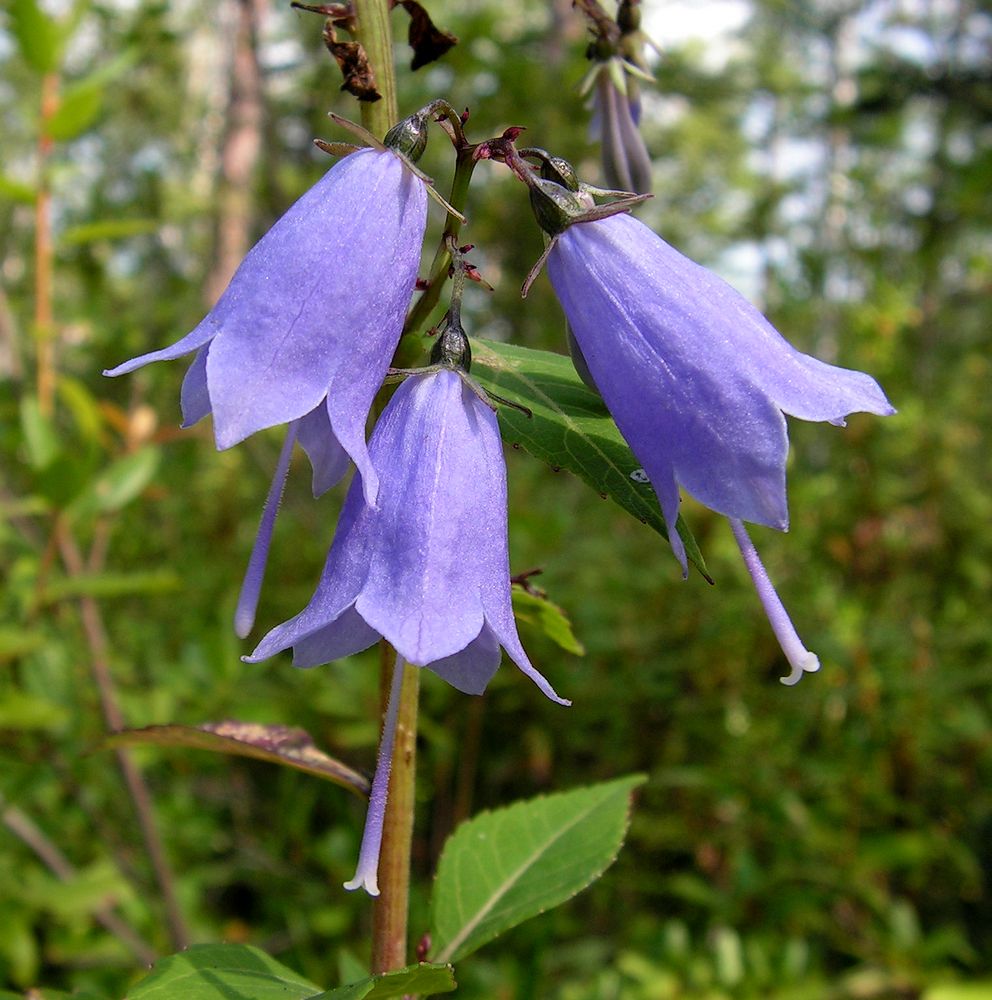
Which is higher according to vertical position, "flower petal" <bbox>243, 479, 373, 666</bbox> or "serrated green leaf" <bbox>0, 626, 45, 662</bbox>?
"flower petal" <bbox>243, 479, 373, 666</bbox>

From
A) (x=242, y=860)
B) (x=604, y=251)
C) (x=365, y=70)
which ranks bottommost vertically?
(x=242, y=860)

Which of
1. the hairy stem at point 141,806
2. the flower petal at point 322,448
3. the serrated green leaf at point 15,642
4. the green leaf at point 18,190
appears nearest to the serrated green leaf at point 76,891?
the hairy stem at point 141,806

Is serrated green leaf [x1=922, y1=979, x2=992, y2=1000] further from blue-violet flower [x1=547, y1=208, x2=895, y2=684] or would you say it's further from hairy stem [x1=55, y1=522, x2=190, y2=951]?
blue-violet flower [x1=547, y1=208, x2=895, y2=684]

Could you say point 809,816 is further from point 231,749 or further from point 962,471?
point 231,749

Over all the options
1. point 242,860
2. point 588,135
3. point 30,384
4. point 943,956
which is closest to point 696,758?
point 943,956

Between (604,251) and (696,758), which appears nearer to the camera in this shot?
(604,251)

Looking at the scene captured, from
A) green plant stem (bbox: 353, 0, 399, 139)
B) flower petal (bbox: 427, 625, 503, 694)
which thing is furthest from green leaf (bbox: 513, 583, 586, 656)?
green plant stem (bbox: 353, 0, 399, 139)

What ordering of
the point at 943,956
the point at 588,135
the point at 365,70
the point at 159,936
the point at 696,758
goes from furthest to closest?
1. the point at 696,758
2. the point at 943,956
3. the point at 159,936
4. the point at 588,135
5. the point at 365,70
